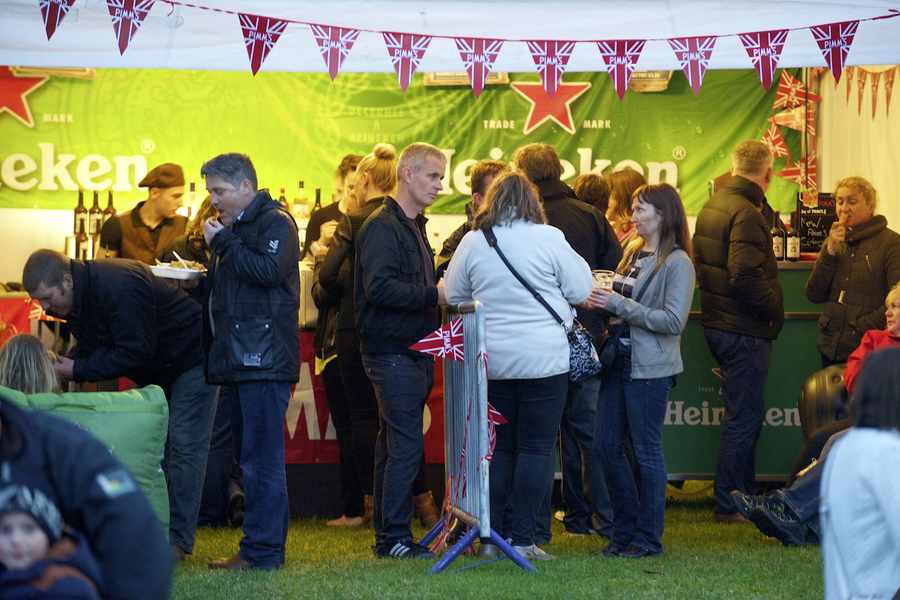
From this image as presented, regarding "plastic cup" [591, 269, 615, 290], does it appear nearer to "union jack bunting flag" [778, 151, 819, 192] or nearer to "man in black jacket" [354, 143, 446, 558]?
"man in black jacket" [354, 143, 446, 558]

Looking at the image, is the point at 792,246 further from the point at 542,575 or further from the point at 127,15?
the point at 127,15

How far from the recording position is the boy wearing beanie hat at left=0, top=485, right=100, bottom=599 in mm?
2990

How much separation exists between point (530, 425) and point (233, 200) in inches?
61.3

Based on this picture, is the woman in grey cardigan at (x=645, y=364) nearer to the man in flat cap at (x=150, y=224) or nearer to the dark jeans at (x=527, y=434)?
the dark jeans at (x=527, y=434)

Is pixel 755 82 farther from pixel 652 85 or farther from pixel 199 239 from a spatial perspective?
pixel 199 239

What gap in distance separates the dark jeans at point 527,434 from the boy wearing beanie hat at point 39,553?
3342mm

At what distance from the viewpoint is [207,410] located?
6555 mm

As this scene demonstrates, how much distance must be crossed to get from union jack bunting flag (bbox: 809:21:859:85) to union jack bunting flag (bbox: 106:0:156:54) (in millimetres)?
3199

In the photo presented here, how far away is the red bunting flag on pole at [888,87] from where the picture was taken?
30.0 feet

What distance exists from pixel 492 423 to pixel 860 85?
4.98m

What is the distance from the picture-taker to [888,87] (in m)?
9.25

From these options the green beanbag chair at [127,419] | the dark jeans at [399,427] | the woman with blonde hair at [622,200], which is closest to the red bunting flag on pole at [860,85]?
the woman with blonde hair at [622,200]

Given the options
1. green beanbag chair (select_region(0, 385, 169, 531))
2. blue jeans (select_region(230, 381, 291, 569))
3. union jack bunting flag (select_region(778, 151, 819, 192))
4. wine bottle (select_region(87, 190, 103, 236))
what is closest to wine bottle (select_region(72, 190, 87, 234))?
wine bottle (select_region(87, 190, 103, 236))

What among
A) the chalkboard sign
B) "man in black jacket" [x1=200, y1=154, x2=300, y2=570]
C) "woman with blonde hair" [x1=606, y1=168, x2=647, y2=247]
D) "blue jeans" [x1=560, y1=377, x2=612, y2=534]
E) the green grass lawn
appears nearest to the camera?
the green grass lawn
